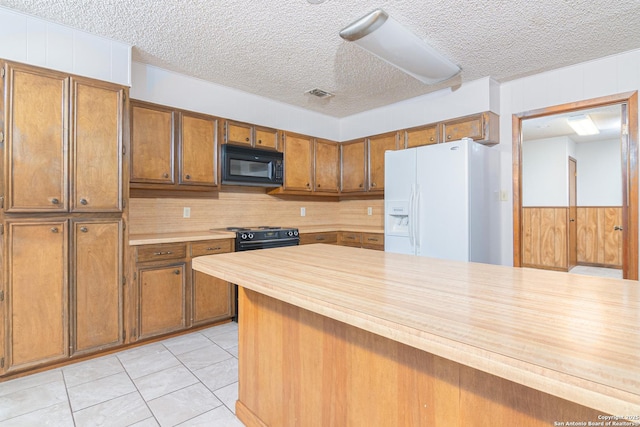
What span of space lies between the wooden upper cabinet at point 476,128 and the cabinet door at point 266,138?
1.93 m

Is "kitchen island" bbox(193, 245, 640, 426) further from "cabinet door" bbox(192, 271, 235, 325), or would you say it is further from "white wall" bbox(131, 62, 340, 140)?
"white wall" bbox(131, 62, 340, 140)

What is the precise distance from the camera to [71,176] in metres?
2.33

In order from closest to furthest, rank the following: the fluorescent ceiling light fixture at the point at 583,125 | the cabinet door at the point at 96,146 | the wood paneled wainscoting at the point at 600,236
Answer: the cabinet door at the point at 96,146 → the fluorescent ceiling light fixture at the point at 583,125 → the wood paneled wainscoting at the point at 600,236

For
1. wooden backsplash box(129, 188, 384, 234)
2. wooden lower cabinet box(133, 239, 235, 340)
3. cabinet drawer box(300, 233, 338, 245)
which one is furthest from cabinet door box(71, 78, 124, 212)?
cabinet drawer box(300, 233, 338, 245)

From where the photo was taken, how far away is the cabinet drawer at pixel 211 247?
300 cm

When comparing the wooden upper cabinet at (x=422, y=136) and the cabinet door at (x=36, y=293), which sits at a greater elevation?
the wooden upper cabinet at (x=422, y=136)

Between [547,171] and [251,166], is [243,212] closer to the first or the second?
[251,166]

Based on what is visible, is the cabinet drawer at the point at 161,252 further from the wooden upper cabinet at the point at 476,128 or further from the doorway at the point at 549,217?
the doorway at the point at 549,217

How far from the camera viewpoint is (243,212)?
3904mm

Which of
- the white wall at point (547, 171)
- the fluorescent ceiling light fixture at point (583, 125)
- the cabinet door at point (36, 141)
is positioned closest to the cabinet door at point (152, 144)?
the cabinet door at point (36, 141)

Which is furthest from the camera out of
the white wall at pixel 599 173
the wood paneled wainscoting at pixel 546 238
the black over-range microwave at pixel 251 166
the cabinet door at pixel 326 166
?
the white wall at pixel 599 173

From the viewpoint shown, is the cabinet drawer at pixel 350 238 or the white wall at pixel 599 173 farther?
the white wall at pixel 599 173

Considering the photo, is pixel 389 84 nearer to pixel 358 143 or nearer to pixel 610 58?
pixel 358 143

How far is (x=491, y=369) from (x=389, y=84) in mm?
3315
